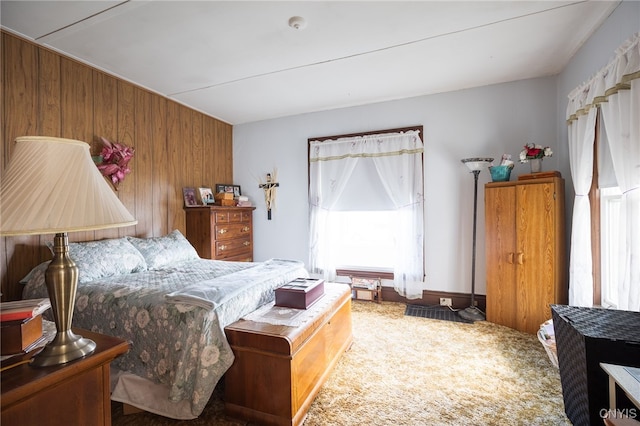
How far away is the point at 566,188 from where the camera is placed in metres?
2.92

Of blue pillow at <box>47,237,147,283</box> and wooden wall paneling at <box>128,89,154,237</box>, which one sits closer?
blue pillow at <box>47,237,147,283</box>

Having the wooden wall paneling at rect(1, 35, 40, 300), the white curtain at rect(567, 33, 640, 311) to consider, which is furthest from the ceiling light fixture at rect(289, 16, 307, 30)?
the wooden wall paneling at rect(1, 35, 40, 300)

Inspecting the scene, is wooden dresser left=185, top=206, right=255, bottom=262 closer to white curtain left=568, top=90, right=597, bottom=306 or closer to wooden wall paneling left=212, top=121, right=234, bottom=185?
wooden wall paneling left=212, top=121, right=234, bottom=185

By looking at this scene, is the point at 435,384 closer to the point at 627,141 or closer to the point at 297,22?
the point at 627,141

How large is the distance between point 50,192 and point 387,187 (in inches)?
130

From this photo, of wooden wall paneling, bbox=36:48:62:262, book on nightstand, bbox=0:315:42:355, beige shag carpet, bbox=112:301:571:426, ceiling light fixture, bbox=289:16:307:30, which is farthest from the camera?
wooden wall paneling, bbox=36:48:62:262

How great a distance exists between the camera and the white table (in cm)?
97

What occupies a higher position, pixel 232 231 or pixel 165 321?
pixel 232 231

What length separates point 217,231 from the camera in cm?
372

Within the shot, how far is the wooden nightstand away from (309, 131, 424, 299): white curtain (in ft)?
10.2

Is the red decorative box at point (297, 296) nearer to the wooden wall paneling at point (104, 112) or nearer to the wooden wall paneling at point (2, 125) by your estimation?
the wooden wall paneling at point (104, 112)

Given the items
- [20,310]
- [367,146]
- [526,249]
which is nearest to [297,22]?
[367,146]

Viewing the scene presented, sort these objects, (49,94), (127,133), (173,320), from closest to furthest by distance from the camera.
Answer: (173,320) → (49,94) → (127,133)

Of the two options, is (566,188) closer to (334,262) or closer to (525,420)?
(525,420)
